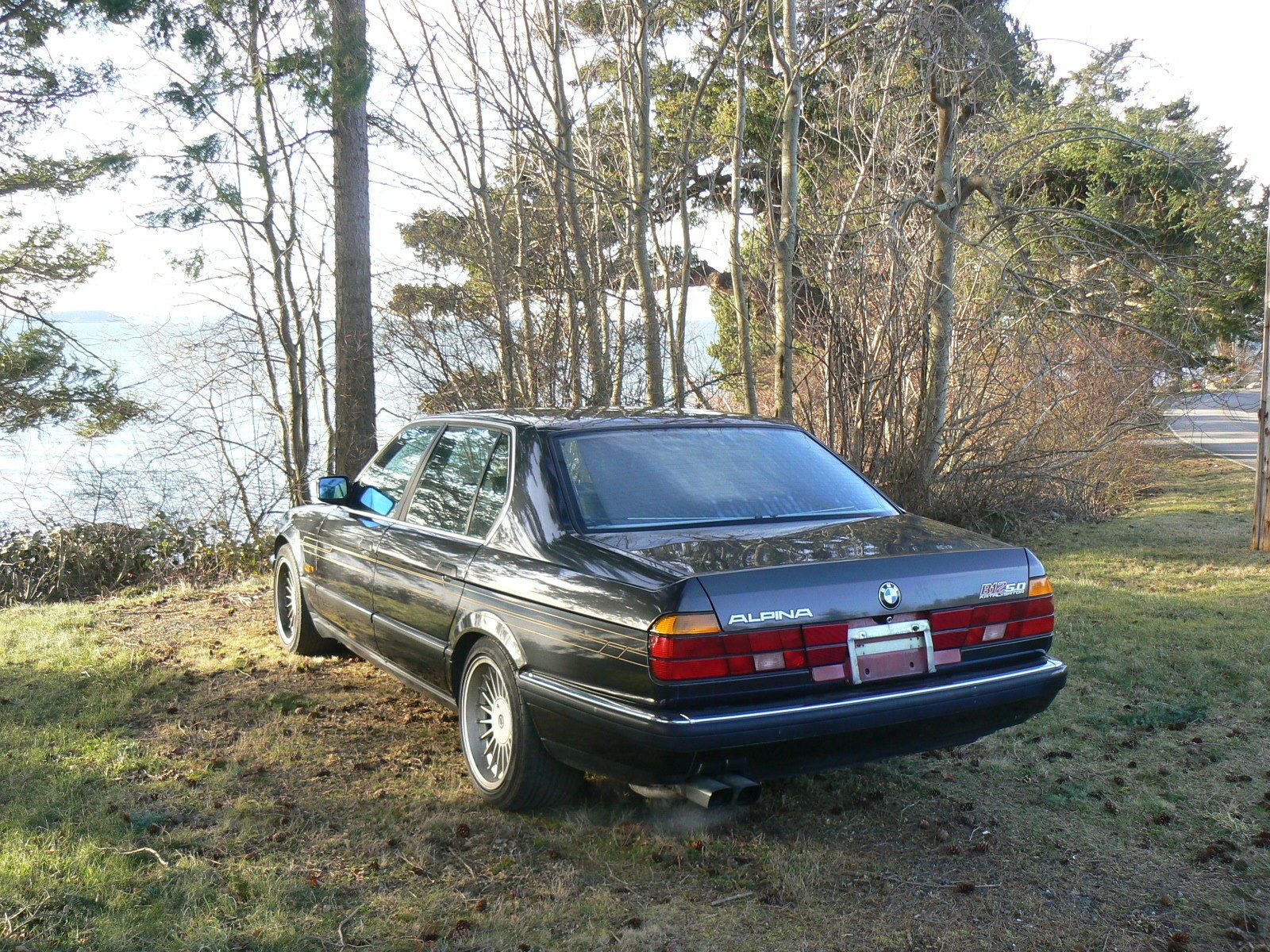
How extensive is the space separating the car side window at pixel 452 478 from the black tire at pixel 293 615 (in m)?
1.63

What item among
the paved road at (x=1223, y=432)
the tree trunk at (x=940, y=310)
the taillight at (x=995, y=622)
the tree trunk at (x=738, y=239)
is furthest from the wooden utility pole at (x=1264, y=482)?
the taillight at (x=995, y=622)

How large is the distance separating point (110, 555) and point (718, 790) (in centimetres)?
1127

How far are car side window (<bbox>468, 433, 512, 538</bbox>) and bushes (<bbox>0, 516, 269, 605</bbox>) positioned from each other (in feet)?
27.4

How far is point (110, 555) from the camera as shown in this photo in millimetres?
12750

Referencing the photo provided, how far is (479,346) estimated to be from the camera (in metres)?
10.7

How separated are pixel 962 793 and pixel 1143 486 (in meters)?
12.7

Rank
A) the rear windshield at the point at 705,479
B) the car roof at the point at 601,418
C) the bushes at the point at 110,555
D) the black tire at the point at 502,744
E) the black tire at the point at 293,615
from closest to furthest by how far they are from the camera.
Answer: the black tire at the point at 502,744
the rear windshield at the point at 705,479
the car roof at the point at 601,418
the black tire at the point at 293,615
the bushes at the point at 110,555

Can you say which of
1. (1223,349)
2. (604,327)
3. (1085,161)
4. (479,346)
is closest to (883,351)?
(604,327)

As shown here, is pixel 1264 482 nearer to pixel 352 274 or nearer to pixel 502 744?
pixel 502 744

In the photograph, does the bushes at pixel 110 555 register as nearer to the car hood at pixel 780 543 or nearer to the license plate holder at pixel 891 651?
the car hood at pixel 780 543

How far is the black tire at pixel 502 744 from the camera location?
13.0 ft

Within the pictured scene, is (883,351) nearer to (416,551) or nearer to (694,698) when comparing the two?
(416,551)

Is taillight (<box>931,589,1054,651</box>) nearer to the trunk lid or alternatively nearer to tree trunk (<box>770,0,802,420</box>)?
the trunk lid

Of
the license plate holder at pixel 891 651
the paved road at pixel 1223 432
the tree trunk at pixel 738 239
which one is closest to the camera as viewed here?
the license plate holder at pixel 891 651
